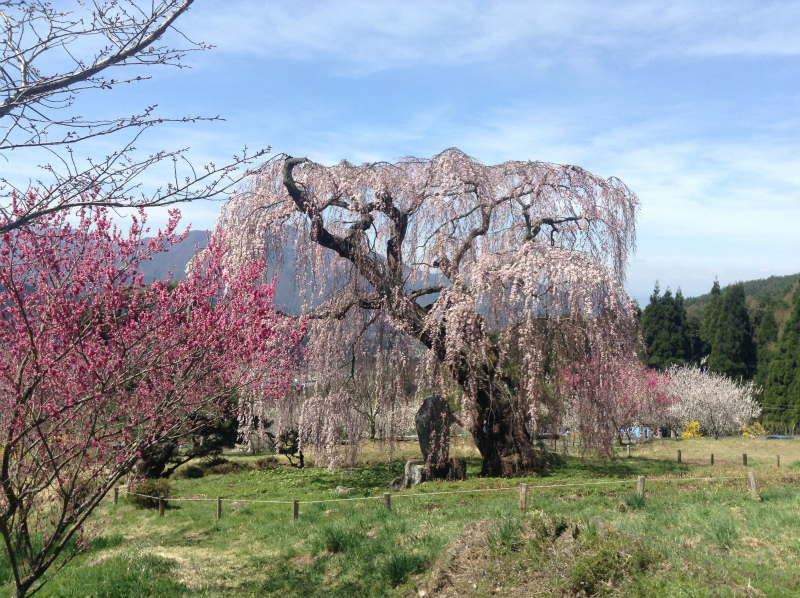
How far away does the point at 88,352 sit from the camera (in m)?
5.51

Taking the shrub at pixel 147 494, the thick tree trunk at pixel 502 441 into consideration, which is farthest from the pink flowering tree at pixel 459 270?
the shrub at pixel 147 494

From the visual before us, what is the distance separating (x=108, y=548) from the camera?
998 centimetres

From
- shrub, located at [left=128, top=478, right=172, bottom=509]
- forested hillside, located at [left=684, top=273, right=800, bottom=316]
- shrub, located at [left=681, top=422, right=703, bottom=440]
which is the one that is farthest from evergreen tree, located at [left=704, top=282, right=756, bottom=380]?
forested hillside, located at [left=684, top=273, right=800, bottom=316]

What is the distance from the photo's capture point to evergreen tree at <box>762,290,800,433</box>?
38.4 metres

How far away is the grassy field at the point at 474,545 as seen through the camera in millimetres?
5637

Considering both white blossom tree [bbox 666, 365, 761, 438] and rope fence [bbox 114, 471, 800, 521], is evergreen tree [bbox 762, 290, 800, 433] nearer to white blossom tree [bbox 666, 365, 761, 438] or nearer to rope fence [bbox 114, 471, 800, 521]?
white blossom tree [bbox 666, 365, 761, 438]

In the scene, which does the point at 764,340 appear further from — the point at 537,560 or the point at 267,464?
the point at 537,560

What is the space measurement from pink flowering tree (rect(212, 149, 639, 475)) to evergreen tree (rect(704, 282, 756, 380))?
36.2 m

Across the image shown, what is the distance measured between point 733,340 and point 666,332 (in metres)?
5.04

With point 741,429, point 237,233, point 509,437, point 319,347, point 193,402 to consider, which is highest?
point 237,233

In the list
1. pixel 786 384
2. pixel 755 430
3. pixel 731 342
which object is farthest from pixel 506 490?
pixel 731 342

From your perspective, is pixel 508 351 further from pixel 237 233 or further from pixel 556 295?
pixel 237 233

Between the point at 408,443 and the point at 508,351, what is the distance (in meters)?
14.2

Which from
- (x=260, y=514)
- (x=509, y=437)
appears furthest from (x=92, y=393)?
(x=509, y=437)
